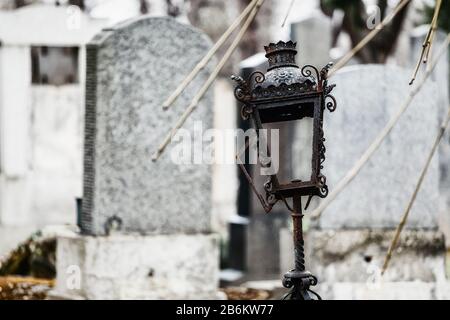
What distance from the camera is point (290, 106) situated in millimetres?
3271

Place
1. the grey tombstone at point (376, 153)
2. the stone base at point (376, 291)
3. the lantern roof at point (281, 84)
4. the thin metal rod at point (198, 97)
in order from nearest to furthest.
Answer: the thin metal rod at point (198, 97), the lantern roof at point (281, 84), the stone base at point (376, 291), the grey tombstone at point (376, 153)

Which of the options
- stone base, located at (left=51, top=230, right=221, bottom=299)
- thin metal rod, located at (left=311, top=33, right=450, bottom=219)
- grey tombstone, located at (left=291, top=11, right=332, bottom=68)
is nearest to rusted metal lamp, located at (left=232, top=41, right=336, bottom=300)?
thin metal rod, located at (left=311, top=33, right=450, bottom=219)

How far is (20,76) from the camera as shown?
884 cm

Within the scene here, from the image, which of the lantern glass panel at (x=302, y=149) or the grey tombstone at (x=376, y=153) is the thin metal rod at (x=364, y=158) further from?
the lantern glass panel at (x=302, y=149)

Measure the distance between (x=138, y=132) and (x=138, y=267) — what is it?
94 cm

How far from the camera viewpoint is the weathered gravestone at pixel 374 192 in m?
5.41

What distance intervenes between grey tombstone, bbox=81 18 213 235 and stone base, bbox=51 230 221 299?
0.33ft

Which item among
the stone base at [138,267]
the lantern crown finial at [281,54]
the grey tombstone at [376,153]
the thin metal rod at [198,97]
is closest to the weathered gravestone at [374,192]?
the grey tombstone at [376,153]

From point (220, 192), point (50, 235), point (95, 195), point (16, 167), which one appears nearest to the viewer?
point (95, 195)

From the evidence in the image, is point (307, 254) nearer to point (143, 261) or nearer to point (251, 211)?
point (143, 261)

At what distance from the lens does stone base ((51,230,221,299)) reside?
5.02m

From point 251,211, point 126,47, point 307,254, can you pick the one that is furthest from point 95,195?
point 251,211

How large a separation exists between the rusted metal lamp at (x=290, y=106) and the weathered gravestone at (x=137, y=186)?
6.60 ft
